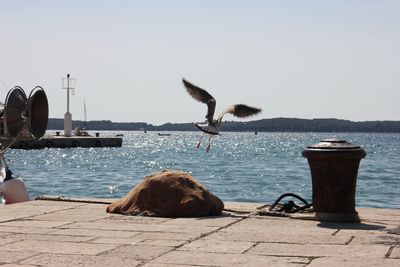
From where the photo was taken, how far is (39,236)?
840 cm

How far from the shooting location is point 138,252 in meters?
7.41

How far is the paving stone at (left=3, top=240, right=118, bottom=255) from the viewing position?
7.46 meters

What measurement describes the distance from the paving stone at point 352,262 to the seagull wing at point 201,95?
308 inches

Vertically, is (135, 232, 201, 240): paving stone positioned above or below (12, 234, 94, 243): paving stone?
above

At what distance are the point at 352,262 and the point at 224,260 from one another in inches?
44.7

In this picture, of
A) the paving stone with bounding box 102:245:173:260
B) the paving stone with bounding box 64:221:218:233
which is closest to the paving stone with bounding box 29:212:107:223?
the paving stone with bounding box 64:221:218:233

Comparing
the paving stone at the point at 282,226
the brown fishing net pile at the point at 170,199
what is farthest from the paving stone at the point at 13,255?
the brown fishing net pile at the point at 170,199

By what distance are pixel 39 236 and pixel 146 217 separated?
80.9 inches

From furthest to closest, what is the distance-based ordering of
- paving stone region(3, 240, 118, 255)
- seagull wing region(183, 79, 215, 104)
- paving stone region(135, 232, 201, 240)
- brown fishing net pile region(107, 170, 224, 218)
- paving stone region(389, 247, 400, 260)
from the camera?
seagull wing region(183, 79, 215, 104)
brown fishing net pile region(107, 170, 224, 218)
paving stone region(135, 232, 201, 240)
paving stone region(3, 240, 118, 255)
paving stone region(389, 247, 400, 260)

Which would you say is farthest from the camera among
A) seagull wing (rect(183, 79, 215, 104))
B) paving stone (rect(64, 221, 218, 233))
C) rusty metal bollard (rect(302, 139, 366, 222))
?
seagull wing (rect(183, 79, 215, 104))

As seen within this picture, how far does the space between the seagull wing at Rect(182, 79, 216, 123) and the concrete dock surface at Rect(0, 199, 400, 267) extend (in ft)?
13.5

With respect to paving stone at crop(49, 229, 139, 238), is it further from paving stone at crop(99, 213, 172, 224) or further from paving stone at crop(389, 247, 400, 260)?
paving stone at crop(389, 247, 400, 260)

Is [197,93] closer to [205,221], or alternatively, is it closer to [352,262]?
[205,221]

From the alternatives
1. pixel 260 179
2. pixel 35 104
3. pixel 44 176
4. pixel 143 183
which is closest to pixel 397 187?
pixel 260 179
